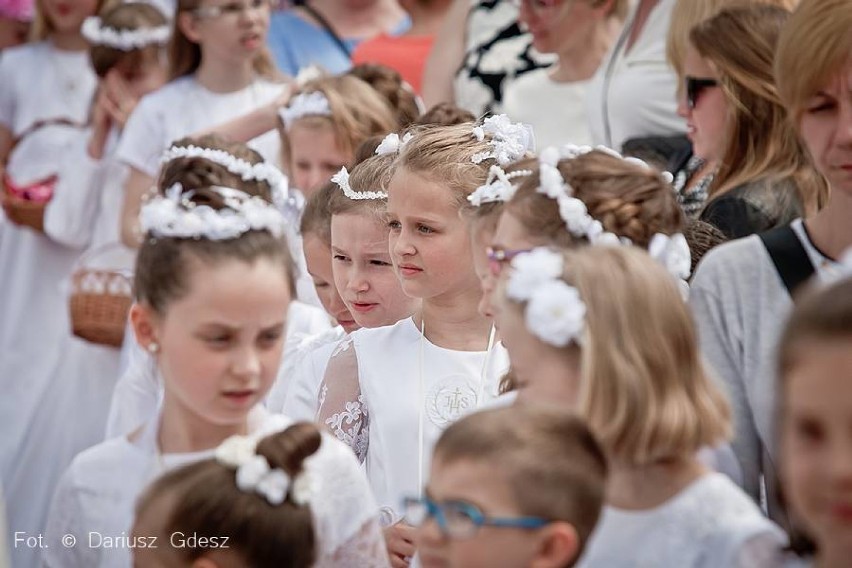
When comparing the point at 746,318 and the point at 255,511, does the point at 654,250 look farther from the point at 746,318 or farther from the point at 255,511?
the point at 255,511

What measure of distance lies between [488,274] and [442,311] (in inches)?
27.4

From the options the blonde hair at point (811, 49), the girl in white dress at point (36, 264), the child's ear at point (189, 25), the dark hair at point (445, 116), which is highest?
the blonde hair at point (811, 49)

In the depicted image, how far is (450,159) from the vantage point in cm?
367

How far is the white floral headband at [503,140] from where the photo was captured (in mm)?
3686

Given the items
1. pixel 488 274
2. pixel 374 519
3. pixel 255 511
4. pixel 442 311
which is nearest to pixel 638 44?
pixel 442 311

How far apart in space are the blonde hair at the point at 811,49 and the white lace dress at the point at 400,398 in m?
1.07

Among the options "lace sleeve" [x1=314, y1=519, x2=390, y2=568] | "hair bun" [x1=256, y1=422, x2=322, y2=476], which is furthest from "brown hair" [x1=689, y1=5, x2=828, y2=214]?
"hair bun" [x1=256, y1=422, x2=322, y2=476]

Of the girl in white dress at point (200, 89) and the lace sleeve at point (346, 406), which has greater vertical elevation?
Result: the girl in white dress at point (200, 89)

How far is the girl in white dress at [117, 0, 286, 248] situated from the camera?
5844 millimetres

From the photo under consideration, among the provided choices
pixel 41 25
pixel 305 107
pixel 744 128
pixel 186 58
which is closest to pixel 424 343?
pixel 744 128

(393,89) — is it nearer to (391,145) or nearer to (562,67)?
(562,67)

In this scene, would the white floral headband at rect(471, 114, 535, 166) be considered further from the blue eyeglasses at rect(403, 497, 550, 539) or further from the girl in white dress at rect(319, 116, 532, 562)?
the blue eyeglasses at rect(403, 497, 550, 539)

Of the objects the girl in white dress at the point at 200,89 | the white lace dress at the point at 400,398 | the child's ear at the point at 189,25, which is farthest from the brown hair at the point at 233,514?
the child's ear at the point at 189,25

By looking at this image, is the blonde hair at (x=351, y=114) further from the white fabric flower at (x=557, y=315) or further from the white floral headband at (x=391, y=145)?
the white fabric flower at (x=557, y=315)
